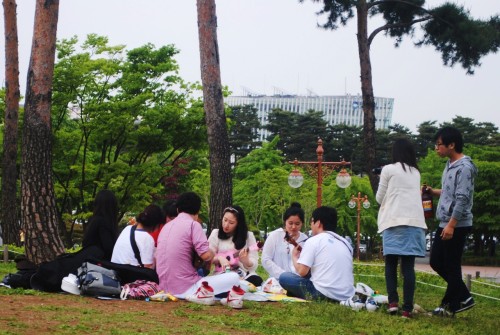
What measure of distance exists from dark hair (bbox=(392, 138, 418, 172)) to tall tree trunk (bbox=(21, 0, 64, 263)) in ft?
16.2

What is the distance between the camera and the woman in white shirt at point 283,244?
983cm

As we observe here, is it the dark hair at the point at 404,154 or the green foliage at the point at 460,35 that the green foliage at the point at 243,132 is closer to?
the green foliage at the point at 460,35

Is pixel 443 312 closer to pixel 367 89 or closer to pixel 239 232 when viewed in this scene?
pixel 239 232

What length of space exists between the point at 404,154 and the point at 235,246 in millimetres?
2595

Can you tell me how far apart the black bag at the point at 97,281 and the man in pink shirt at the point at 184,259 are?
0.49m

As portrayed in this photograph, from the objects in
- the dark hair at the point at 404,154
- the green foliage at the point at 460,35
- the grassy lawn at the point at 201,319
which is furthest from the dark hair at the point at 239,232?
the green foliage at the point at 460,35

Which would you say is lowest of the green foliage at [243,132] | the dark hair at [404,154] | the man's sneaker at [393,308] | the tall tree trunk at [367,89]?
the man's sneaker at [393,308]

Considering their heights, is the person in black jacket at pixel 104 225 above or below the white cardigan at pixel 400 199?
below

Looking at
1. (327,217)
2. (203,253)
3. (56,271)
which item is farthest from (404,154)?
(56,271)

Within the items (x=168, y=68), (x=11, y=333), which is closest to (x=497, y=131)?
(x=168, y=68)

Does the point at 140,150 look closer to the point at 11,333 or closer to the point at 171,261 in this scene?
the point at 171,261

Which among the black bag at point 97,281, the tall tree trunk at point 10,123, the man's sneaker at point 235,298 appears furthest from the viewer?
the tall tree trunk at point 10,123

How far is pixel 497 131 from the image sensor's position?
57.1 m

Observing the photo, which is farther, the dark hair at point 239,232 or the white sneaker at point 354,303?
the dark hair at point 239,232
